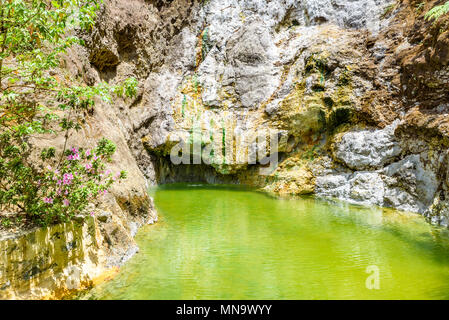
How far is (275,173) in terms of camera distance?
632 inches

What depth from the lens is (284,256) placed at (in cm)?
662

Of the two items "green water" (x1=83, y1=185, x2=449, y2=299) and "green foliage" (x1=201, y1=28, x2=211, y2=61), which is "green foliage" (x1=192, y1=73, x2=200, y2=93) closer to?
"green foliage" (x1=201, y1=28, x2=211, y2=61)

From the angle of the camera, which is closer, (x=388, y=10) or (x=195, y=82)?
(x=388, y=10)

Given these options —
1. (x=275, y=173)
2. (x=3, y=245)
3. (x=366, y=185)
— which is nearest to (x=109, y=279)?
(x=3, y=245)

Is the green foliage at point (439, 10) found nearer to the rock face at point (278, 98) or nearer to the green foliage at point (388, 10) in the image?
the rock face at point (278, 98)

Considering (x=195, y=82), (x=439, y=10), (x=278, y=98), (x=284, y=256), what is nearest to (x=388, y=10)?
(x=439, y=10)

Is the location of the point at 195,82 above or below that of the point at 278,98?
above

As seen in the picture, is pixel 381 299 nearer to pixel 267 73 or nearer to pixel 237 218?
pixel 237 218

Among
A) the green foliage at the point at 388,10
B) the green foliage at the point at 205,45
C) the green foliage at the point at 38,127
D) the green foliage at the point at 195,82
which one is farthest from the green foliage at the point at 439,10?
the green foliage at the point at 205,45

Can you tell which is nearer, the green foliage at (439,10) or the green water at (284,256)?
the green water at (284,256)

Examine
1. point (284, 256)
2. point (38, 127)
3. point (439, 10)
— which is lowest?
point (284, 256)

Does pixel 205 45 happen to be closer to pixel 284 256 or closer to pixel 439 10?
pixel 439 10

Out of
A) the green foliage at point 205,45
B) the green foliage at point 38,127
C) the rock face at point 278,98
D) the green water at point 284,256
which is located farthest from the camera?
the green foliage at point 205,45

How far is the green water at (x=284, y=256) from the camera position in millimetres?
5078
